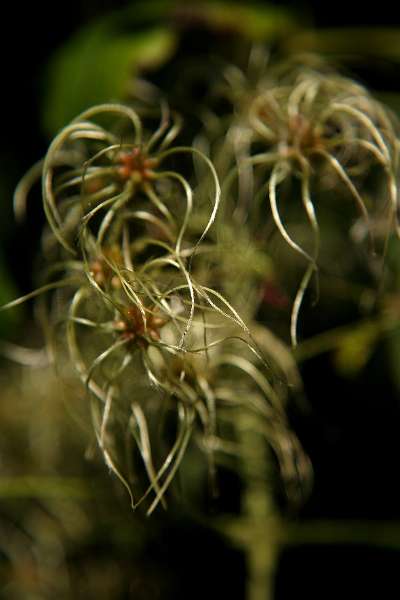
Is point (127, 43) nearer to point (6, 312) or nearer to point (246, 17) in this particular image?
point (246, 17)

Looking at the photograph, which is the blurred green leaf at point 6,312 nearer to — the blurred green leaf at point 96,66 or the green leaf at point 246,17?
the blurred green leaf at point 96,66

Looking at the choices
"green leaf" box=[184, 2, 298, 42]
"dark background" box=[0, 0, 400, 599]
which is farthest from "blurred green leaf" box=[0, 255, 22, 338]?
"green leaf" box=[184, 2, 298, 42]

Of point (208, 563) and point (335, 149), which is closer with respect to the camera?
point (335, 149)

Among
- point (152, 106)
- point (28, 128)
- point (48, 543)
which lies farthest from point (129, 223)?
point (48, 543)

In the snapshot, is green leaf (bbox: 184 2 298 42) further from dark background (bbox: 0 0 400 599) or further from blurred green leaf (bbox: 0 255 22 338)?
blurred green leaf (bbox: 0 255 22 338)

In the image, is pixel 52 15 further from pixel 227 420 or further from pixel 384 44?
pixel 227 420

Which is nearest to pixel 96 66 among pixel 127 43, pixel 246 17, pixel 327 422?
pixel 127 43

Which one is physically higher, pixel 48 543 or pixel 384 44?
pixel 384 44

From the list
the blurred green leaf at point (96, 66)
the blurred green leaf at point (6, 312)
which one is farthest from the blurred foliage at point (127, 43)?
the blurred green leaf at point (6, 312)
